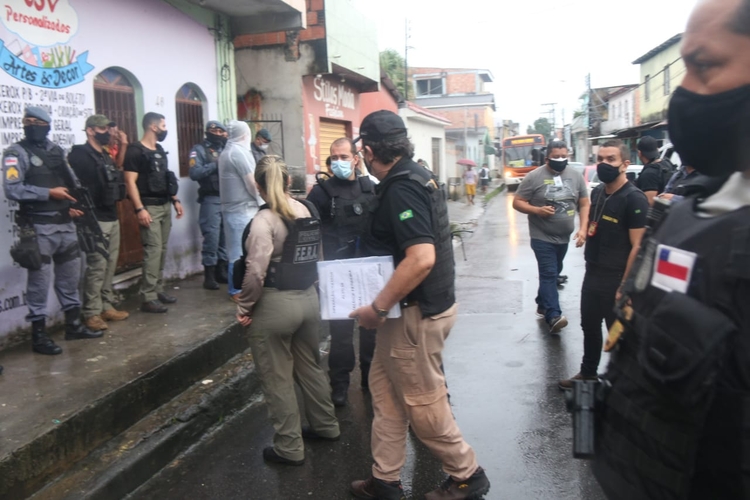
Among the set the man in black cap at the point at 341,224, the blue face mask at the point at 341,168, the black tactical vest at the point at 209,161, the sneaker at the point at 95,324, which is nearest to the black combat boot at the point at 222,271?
the black tactical vest at the point at 209,161

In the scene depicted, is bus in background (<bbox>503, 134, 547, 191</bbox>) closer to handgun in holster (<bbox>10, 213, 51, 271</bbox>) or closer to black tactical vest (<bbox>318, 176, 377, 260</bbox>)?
black tactical vest (<bbox>318, 176, 377, 260</bbox>)

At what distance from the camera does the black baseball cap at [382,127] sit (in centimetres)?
305

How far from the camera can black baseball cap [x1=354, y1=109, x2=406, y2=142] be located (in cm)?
305

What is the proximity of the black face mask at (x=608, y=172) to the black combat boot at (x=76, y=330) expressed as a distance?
4096 mm

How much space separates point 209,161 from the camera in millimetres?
6785

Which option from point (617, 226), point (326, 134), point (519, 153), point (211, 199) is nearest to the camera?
point (617, 226)

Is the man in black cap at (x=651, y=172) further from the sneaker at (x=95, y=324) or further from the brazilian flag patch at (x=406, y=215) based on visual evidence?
the sneaker at (x=95, y=324)

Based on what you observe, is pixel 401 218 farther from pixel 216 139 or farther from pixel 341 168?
pixel 216 139

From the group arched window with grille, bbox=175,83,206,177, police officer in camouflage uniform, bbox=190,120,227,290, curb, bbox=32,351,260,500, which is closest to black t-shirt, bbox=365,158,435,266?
curb, bbox=32,351,260,500

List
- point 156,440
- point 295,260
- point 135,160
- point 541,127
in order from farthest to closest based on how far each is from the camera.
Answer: point 541,127 → point 135,160 → point 156,440 → point 295,260

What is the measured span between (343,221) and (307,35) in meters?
6.41

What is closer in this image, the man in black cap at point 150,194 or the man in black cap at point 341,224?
the man in black cap at point 341,224

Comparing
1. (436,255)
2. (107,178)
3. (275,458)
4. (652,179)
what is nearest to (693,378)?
(436,255)

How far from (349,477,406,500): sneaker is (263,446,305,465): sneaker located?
1.58 feet
